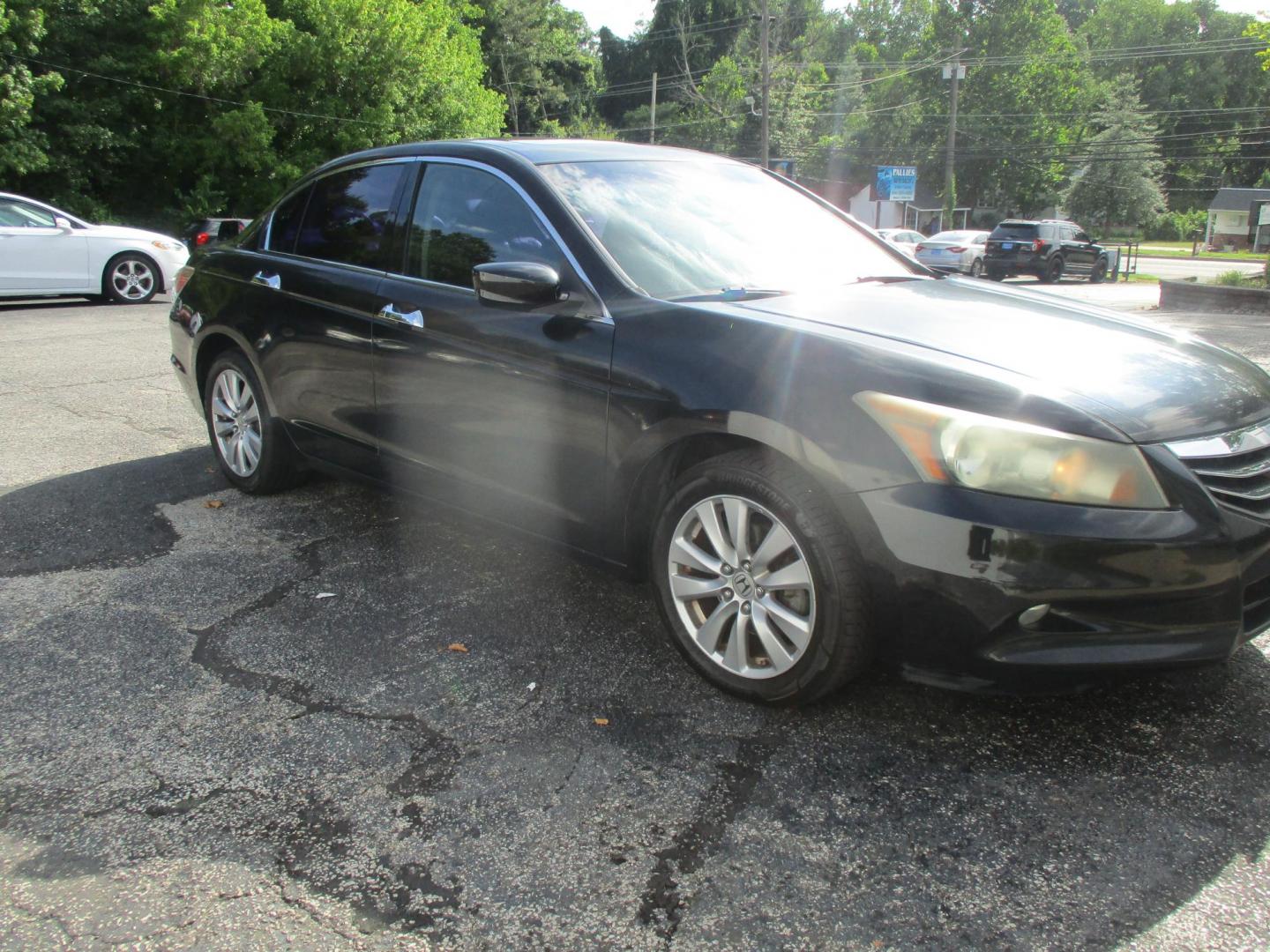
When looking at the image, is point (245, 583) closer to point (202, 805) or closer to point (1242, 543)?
point (202, 805)

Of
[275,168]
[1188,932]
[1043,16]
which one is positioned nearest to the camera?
[1188,932]

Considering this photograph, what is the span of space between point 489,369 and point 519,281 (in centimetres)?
39

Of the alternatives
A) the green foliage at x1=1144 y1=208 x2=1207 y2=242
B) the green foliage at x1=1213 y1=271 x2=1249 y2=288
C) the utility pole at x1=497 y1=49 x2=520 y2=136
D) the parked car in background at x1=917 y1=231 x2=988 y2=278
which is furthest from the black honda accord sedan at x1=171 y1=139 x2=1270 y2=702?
the green foliage at x1=1144 y1=208 x2=1207 y2=242

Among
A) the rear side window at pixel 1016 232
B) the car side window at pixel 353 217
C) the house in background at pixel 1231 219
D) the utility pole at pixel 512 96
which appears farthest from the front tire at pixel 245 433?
Result: the house in background at pixel 1231 219

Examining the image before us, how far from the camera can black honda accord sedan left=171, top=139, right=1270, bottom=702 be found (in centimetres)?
258

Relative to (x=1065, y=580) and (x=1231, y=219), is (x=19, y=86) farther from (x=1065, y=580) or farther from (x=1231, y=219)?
(x=1231, y=219)

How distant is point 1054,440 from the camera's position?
2.57m

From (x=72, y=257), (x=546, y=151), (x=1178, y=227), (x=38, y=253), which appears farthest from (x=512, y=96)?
(x=546, y=151)

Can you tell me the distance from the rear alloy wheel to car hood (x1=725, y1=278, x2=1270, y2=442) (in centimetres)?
1306

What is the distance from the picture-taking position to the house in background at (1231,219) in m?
74.4

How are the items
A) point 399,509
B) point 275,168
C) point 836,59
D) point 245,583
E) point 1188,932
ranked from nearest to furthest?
1. point 1188,932
2. point 245,583
3. point 399,509
4. point 275,168
5. point 836,59

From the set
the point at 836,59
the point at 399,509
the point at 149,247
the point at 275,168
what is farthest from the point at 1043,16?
the point at 399,509

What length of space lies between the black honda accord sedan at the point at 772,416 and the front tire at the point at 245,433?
0.28 metres

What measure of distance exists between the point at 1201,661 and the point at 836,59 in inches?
3970
